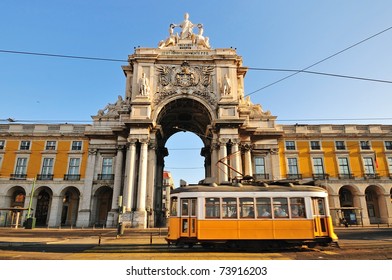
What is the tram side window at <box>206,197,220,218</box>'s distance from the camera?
13.0 meters

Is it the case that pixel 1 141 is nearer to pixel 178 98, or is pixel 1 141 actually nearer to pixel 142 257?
pixel 178 98

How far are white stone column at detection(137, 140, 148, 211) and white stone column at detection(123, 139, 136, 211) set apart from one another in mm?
1030

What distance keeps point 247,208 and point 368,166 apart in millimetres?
33840

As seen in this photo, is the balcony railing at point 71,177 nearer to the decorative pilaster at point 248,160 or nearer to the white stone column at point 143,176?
the white stone column at point 143,176

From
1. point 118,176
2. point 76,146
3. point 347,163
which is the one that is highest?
point 76,146

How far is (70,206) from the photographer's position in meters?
39.5

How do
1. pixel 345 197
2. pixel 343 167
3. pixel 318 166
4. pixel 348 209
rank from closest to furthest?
1. pixel 348 209
2. pixel 318 166
3. pixel 343 167
4. pixel 345 197

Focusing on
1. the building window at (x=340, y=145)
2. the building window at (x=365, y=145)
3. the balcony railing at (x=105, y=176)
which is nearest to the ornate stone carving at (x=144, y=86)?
the balcony railing at (x=105, y=176)

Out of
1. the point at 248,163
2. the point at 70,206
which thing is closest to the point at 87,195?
the point at 70,206

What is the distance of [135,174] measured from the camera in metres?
32.9

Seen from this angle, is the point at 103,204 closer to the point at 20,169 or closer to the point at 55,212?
the point at 55,212

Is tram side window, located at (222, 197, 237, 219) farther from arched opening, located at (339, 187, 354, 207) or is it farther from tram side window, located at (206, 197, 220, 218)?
arched opening, located at (339, 187, 354, 207)

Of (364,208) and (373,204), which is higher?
(373,204)

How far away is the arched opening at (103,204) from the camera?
37438mm
